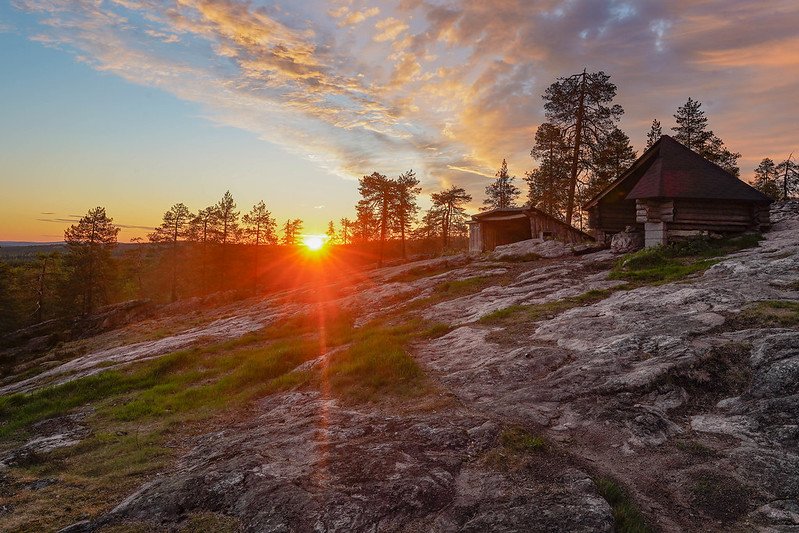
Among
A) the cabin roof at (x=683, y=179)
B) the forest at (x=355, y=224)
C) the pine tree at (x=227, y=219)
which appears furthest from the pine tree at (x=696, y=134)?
the pine tree at (x=227, y=219)

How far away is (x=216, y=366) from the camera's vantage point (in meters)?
14.5

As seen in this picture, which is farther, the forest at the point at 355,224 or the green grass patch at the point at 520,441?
the forest at the point at 355,224

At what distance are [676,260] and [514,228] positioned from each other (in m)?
22.3

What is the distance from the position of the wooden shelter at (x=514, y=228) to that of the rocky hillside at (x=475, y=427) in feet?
59.8

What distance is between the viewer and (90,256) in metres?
49.0

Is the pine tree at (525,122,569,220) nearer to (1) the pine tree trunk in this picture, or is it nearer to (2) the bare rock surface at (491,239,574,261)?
(1) the pine tree trunk

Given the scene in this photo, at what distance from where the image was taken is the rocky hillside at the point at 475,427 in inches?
175

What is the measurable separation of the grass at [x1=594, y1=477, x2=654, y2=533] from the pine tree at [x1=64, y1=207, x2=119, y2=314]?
58.4 metres

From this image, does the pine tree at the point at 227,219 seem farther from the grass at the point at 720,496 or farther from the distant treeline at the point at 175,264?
the grass at the point at 720,496

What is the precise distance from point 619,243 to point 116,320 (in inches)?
1879

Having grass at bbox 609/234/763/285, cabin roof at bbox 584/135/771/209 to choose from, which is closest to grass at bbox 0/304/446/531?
grass at bbox 609/234/763/285

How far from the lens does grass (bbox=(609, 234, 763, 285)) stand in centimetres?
1384

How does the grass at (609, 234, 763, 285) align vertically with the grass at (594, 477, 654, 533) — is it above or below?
above

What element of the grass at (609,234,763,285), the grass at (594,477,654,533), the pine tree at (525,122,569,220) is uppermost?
the pine tree at (525,122,569,220)
